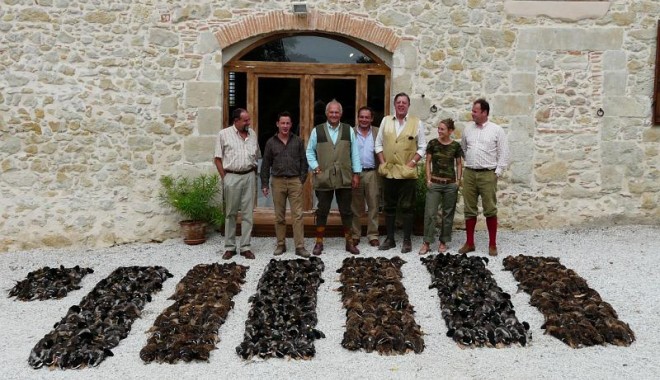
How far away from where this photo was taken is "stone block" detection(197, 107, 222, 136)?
7824mm

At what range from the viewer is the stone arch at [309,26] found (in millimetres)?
7746

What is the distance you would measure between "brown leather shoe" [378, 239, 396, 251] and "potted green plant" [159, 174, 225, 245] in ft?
6.25

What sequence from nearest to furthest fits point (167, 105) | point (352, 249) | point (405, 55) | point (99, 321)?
point (99, 321) < point (352, 249) < point (167, 105) < point (405, 55)

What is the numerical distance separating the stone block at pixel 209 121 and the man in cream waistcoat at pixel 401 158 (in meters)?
1.98

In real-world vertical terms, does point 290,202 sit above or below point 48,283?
above

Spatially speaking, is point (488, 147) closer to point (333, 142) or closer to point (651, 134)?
point (333, 142)

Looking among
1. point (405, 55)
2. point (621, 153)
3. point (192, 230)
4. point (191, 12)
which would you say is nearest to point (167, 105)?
point (191, 12)

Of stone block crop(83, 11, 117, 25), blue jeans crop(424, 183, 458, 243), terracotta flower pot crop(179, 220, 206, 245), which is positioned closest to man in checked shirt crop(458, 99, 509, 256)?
blue jeans crop(424, 183, 458, 243)

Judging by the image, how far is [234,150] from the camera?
22.7ft

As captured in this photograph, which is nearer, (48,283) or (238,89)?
(48,283)

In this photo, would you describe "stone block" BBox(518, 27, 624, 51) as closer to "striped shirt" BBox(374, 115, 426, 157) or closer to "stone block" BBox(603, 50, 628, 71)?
"stone block" BBox(603, 50, 628, 71)

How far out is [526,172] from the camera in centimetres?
810

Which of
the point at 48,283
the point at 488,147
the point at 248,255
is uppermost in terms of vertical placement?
the point at 488,147

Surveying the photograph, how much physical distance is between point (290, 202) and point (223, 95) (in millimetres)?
1764
